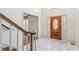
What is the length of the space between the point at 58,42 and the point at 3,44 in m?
0.81

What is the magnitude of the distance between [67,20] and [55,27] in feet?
0.68

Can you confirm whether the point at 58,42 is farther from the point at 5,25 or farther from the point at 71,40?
the point at 5,25

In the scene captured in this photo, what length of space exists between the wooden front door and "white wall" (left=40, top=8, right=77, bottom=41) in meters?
0.06

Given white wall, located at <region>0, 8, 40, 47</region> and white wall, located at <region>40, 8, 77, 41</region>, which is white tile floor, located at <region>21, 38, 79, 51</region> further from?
white wall, located at <region>0, 8, 40, 47</region>

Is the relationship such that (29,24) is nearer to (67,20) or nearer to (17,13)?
(17,13)

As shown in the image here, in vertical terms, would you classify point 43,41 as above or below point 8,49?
above

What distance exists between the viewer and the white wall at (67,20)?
5.63ft

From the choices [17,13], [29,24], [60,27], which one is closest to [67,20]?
[60,27]

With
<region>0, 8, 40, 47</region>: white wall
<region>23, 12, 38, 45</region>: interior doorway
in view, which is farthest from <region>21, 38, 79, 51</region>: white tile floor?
<region>0, 8, 40, 47</region>: white wall

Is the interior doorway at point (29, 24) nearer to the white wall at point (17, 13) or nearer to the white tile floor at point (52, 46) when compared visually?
the white wall at point (17, 13)

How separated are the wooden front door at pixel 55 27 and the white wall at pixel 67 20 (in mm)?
61

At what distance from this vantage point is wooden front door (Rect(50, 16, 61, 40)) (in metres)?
1.80
